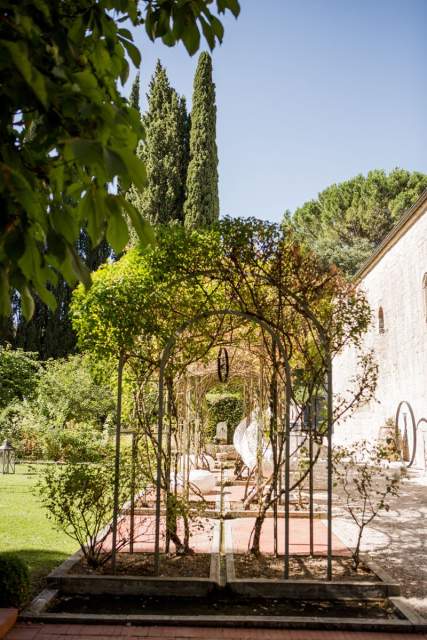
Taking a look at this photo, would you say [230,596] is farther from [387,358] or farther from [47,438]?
[387,358]

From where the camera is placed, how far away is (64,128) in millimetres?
1688

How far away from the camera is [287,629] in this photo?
4.66 metres

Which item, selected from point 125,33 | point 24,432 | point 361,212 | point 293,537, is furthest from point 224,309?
point 361,212

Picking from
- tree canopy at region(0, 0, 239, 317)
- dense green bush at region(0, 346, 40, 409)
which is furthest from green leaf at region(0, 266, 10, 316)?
dense green bush at region(0, 346, 40, 409)

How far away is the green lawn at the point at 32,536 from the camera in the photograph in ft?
21.7

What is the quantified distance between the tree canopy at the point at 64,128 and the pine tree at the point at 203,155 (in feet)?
81.3

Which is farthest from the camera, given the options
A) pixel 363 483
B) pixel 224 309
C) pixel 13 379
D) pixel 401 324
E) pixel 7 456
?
pixel 13 379

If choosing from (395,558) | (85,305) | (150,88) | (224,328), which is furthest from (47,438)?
(150,88)

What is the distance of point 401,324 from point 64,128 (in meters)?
20.1

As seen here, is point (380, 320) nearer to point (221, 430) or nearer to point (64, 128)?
point (221, 430)

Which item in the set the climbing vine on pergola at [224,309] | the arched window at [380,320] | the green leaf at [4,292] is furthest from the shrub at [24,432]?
the green leaf at [4,292]

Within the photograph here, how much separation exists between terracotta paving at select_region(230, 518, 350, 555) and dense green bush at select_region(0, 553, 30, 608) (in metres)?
2.87

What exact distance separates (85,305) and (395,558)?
17.3ft

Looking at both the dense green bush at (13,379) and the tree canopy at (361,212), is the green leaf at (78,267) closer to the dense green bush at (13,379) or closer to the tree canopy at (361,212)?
the dense green bush at (13,379)
